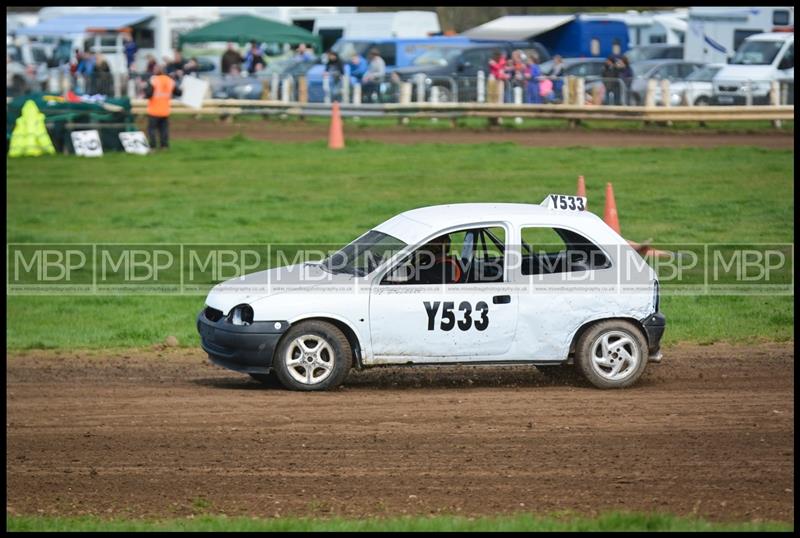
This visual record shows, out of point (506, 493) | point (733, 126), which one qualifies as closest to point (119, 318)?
point (506, 493)

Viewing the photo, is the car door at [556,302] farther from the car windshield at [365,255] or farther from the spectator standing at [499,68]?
the spectator standing at [499,68]

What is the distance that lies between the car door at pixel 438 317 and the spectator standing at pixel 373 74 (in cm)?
2461

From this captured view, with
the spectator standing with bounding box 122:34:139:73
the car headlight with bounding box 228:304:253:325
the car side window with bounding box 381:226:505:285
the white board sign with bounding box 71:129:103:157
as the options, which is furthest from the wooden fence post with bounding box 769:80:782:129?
the spectator standing with bounding box 122:34:139:73

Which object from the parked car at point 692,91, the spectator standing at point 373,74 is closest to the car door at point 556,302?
the parked car at point 692,91

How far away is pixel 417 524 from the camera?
6785mm

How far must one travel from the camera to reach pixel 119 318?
571 inches

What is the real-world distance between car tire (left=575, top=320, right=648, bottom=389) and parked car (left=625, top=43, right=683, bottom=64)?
32.7 m

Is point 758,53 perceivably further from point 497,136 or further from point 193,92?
point 193,92

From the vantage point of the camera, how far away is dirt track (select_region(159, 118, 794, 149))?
2784 centimetres

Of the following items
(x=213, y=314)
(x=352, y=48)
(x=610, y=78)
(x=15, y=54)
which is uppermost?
(x=15, y=54)

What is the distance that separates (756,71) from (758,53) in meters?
1.58

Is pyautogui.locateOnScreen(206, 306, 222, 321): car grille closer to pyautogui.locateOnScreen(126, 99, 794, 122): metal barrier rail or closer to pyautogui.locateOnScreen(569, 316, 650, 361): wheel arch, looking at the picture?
pyautogui.locateOnScreen(569, 316, 650, 361): wheel arch

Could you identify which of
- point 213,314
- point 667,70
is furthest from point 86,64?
point 213,314

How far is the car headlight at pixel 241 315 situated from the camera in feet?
33.5
